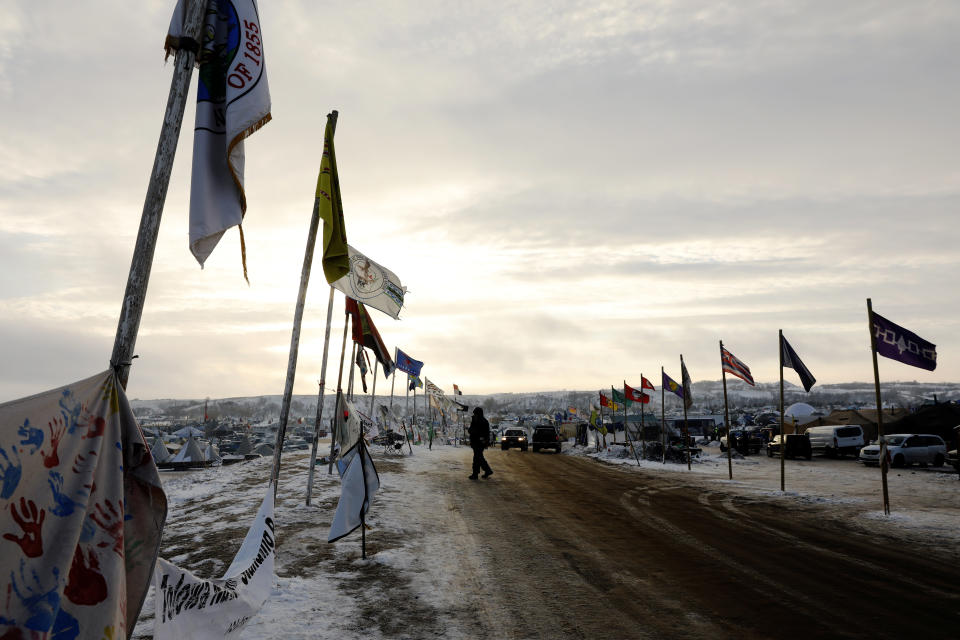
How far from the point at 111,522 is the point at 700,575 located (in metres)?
7.15

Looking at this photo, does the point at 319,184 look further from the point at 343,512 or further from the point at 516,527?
the point at 516,527

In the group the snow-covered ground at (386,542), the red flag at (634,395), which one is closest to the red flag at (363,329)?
the snow-covered ground at (386,542)

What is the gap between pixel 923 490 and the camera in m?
17.4

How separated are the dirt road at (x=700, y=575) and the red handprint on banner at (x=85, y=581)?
12.4 feet

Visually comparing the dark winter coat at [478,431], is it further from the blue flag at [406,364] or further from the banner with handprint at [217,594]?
the banner with handprint at [217,594]

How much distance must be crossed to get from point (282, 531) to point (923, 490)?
61.8ft

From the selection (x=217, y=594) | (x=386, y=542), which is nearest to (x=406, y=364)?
(x=386, y=542)

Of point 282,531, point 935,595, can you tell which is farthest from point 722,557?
point 282,531

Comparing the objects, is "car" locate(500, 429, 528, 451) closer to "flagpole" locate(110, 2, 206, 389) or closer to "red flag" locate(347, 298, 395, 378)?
"red flag" locate(347, 298, 395, 378)

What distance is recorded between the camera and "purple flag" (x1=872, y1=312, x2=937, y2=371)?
1270 cm

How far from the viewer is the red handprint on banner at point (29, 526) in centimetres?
250

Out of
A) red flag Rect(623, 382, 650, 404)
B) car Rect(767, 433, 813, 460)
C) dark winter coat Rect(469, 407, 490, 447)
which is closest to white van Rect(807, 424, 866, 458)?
car Rect(767, 433, 813, 460)

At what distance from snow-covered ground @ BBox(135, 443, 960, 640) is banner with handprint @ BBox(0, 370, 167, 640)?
2977 millimetres

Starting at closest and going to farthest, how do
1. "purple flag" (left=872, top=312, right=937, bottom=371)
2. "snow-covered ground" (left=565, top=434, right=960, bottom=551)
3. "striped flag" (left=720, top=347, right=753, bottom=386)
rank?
"snow-covered ground" (left=565, top=434, right=960, bottom=551) < "purple flag" (left=872, top=312, right=937, bottom=371) < "striped flag" (left=720, top=347, right=753, bottom=386)
